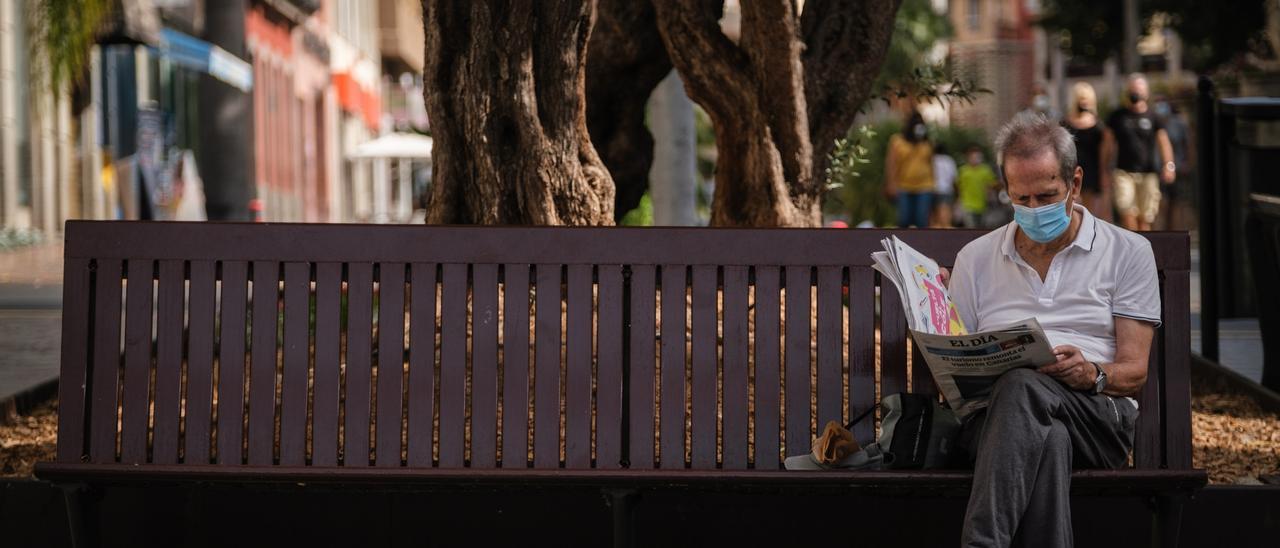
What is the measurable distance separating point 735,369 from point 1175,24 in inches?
1618

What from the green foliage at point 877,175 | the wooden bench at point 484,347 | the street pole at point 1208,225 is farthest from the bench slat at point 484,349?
the green foliage at point 877,175

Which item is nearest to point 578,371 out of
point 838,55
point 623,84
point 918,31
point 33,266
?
point 838,55

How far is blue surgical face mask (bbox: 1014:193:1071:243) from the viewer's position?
4.53 m

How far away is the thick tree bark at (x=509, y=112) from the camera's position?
6.25 m

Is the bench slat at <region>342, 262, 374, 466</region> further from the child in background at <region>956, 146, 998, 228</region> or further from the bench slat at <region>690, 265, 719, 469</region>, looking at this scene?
the child in background at <region>956, 146, 998, 228</region>

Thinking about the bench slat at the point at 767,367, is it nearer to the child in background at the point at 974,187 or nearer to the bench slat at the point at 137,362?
the bench slat at the point at 137,362

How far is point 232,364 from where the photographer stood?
189 inches

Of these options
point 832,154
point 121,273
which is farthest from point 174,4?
point 121,273

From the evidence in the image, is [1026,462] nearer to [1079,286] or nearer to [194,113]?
[1079,286]

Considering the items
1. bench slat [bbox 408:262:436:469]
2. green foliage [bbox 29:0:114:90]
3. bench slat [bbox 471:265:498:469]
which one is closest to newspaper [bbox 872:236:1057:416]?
bench slat [bbox 471:265:498:469]

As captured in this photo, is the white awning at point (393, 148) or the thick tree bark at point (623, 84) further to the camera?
the white awning at point (393, 148)

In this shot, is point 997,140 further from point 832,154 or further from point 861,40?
point 832,154

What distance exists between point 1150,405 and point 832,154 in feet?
11.9

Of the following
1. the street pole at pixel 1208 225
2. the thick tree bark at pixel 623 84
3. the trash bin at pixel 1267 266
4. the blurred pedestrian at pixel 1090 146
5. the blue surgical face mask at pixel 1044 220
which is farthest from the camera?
the blurred pedestrian at pixel 1090 146
